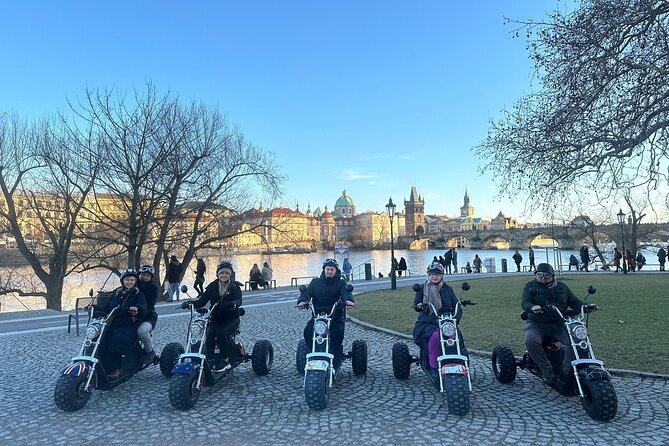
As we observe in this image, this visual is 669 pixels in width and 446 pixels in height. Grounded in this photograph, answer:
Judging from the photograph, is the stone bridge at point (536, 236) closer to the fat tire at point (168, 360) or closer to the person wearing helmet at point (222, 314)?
the person wearing helmet at point (222, 314)

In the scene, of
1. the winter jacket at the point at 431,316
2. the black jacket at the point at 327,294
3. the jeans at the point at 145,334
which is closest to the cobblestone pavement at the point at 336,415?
the jeans at the point at 145,334

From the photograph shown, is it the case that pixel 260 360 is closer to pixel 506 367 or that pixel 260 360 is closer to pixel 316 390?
pixel 316 390

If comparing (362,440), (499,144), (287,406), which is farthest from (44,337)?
(499,144)

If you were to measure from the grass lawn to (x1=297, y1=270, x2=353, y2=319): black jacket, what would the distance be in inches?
117

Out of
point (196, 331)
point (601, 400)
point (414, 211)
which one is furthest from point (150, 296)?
point (414, 211)

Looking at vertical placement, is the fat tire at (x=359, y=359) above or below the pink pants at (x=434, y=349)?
below

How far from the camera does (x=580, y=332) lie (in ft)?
15.4

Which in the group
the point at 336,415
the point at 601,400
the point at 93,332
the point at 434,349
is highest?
the point at 93,332

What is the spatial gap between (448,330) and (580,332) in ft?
4.26

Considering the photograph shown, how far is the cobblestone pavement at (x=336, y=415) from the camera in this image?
4.16m

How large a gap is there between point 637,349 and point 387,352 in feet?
12.3

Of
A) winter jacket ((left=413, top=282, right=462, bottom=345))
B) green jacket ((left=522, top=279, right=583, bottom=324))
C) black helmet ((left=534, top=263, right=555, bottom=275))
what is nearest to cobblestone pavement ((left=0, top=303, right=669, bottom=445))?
winter jacket ((left=413, top=282, right=462, bottom=345))

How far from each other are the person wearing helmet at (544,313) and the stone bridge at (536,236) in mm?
32370

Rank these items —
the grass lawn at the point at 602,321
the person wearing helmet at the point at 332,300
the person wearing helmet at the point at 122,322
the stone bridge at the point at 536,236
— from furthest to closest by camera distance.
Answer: the stone bridge at the point at 536,236 < the grass lawn at the point at 602,321 < the person wearing helmet at the point at 332,300 < the person wearing helmet at the point at 122,322
